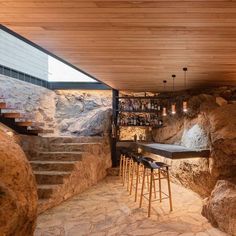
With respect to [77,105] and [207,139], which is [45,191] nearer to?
[207,139]

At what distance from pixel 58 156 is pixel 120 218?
2441mm

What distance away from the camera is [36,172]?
5422 mm

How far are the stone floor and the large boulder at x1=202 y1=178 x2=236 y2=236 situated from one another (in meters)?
0.11

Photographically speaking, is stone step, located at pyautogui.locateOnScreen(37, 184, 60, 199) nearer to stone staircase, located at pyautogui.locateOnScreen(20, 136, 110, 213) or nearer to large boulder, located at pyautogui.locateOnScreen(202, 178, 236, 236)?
stone staircase, located at pyautogui.locateOnScreen(20, 136, 110, 213)

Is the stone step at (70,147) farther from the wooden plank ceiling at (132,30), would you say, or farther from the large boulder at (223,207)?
the large boulder at (223,207)

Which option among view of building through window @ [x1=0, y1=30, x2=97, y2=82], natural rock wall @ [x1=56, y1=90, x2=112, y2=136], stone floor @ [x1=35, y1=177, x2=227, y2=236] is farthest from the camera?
natural rock wall @ [x1=56, y1=90, x2=112, y2=136]

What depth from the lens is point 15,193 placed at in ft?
6.88

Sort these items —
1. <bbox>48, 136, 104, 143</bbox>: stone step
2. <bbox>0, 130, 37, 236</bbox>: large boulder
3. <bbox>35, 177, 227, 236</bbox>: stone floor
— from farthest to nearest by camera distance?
<bbox>48, 136, 104, 143</bbox>: stone step → <bbox>35, 177, 227, 236</bbox>: stone floor → <bbox>0, 130, 37, 236</bbox>: large boulder

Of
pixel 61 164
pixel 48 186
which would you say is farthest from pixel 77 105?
pixel 48 186

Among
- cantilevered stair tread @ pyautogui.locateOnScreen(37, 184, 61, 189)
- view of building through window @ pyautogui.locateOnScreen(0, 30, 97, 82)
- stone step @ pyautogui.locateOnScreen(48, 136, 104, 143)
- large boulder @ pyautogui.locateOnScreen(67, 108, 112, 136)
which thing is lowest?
cantilevered stair tread @ pyautogui.locateOnScreen(37, 184, 61, 189)

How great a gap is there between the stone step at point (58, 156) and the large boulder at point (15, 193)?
3.55 m

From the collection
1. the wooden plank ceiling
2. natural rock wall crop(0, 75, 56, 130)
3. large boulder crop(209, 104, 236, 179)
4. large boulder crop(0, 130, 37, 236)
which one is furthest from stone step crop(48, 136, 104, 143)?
large boulder crop(0, 130, 37, 236)

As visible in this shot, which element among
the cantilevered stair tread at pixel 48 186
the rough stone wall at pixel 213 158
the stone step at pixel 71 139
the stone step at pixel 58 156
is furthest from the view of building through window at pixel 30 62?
the rough stone wall at pixel 213 158

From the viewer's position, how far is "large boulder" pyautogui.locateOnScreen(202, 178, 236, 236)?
359 cm
